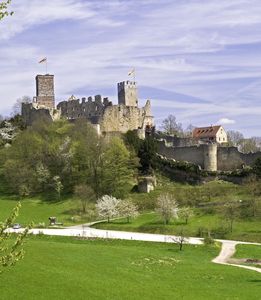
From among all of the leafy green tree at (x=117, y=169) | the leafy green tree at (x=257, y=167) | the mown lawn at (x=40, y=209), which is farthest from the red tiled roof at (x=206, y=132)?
the mown lawn at (x=40, y=209)

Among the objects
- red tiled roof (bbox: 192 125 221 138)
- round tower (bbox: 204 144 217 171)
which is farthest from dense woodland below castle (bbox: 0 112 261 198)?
red tiled roof (bbox: 192 125 221 138)

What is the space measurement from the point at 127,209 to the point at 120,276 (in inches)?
1083

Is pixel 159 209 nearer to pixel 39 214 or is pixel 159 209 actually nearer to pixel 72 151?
pixel 39 214

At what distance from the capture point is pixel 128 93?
85000 millimetres

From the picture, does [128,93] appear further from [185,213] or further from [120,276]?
[120,276]

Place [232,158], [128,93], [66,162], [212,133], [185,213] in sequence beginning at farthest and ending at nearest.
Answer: [212,133] → [128,93] → [66,162] → [232,158] → [185,213]

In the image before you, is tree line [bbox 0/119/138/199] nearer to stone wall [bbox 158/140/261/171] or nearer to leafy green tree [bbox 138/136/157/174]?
leafy green tree [bbox 138/136/157/174]

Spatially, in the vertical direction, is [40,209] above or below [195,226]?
above

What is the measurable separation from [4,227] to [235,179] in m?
54.4

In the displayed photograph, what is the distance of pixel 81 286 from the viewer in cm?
2352

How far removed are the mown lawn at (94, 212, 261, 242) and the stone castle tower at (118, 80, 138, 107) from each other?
1307 inches

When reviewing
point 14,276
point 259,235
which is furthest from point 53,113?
point 14,276

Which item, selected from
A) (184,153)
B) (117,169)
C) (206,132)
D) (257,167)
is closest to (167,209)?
(257,167)

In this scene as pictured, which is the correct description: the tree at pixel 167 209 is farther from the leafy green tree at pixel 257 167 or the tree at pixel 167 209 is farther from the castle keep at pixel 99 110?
the castle keep at pixel 99 110
